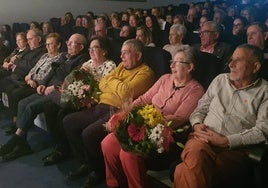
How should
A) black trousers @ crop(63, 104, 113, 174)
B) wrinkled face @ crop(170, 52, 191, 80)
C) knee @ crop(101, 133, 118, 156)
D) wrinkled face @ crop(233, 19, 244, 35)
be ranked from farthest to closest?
wrinkled face @ crop(233, 19, 244, 35)
black trousers @ crop(63, 104, 113, 174)
wrinkled face @ crop(170, 52, 191, 80)
knee @ crop(101, 133, 118, 156)

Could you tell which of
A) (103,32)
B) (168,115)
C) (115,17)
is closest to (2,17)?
(115,17)

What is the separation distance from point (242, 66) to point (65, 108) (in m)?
1.55

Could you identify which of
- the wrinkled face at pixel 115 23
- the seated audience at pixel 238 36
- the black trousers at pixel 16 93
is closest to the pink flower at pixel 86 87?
the black trousers at pixel 16 93

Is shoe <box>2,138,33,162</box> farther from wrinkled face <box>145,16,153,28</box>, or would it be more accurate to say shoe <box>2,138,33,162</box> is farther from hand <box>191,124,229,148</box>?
wrinkled face <box>145,16,153,28</box>

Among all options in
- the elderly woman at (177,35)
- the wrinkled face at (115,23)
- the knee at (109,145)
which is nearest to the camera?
the knee at (109,145)

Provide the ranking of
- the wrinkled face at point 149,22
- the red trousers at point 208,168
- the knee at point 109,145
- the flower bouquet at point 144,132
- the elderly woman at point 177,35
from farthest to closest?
the wrinkled face at point 149,22, the elderly woman at point 177,35, the knee at point 109,145, the flower bouquet at point 144,132, the red trousers at point 208,168

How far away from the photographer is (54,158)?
3023 mm

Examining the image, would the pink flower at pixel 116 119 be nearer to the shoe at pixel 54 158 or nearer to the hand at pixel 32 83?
the shoe at pixel 54 158

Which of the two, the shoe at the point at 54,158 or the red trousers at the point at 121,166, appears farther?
the shoe at the point at 54,158

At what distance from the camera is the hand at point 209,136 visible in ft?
6.46

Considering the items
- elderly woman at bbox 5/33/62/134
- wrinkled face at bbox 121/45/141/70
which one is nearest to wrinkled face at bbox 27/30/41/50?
elderly woman at bbox 5/33/62/134

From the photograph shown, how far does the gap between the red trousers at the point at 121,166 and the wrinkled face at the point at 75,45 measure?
135cm

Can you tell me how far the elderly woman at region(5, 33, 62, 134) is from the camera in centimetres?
361

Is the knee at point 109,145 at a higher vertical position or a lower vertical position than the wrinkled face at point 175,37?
lower
